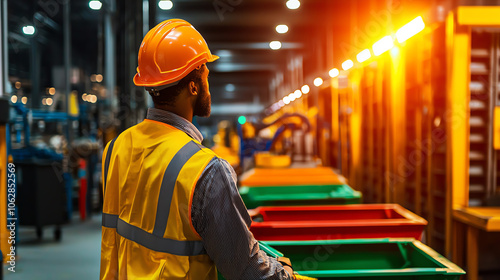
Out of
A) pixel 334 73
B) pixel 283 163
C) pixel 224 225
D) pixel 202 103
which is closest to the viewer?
pixel 224 225

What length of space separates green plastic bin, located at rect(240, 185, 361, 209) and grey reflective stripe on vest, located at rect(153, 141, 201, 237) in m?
3.23

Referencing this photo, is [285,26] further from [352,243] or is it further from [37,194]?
[352,243]

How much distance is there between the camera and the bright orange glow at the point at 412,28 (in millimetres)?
4945

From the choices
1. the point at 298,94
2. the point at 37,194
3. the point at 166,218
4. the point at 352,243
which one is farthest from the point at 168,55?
the point at 298,94

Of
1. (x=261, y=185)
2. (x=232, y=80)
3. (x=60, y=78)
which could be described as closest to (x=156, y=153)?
(x=261, y=185)

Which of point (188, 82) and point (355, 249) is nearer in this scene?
point (188, 82)

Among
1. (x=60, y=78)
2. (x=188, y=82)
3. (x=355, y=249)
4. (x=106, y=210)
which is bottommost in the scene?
(x=355, y=249)

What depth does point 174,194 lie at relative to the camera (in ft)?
5.13

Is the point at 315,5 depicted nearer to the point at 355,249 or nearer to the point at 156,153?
the point at 355,249

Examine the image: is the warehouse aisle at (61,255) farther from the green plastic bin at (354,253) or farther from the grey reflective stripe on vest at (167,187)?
the grey reflective stripe on vest at (167,187)

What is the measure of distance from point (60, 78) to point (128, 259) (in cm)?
1511

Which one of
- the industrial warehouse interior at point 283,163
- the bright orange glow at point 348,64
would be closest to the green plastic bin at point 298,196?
the industrial warehouse interior at point 283,163

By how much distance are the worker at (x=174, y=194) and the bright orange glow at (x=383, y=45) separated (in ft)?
17.7

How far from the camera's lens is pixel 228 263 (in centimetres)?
156
